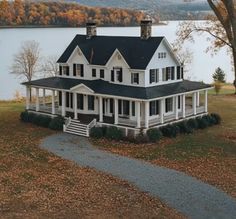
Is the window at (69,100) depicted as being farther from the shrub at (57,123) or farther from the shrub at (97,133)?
the shrub at (97,133)

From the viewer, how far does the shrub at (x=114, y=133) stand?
3344 cm

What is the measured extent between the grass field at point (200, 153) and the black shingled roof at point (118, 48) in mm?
6274

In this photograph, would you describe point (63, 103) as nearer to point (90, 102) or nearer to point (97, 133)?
point (90, 102)

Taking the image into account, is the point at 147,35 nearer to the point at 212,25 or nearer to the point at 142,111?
the point at 142,111

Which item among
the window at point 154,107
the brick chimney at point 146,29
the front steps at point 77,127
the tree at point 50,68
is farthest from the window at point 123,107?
the tree at point 50,68

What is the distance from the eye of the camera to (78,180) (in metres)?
24.4

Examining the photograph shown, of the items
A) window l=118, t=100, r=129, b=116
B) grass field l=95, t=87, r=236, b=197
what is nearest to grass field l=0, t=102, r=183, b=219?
grass field l=95, t=87, r=236, b=197

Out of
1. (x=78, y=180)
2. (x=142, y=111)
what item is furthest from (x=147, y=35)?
(x=78, y=180)

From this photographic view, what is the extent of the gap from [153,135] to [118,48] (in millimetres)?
8202

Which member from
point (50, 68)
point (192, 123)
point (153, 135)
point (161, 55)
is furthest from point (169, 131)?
point (50, 68)

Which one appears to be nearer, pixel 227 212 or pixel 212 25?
pixel 227 212

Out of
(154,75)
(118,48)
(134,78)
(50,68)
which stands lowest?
(50,68)

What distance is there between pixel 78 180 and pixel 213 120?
17.3m

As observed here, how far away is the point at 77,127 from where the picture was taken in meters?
35.6
